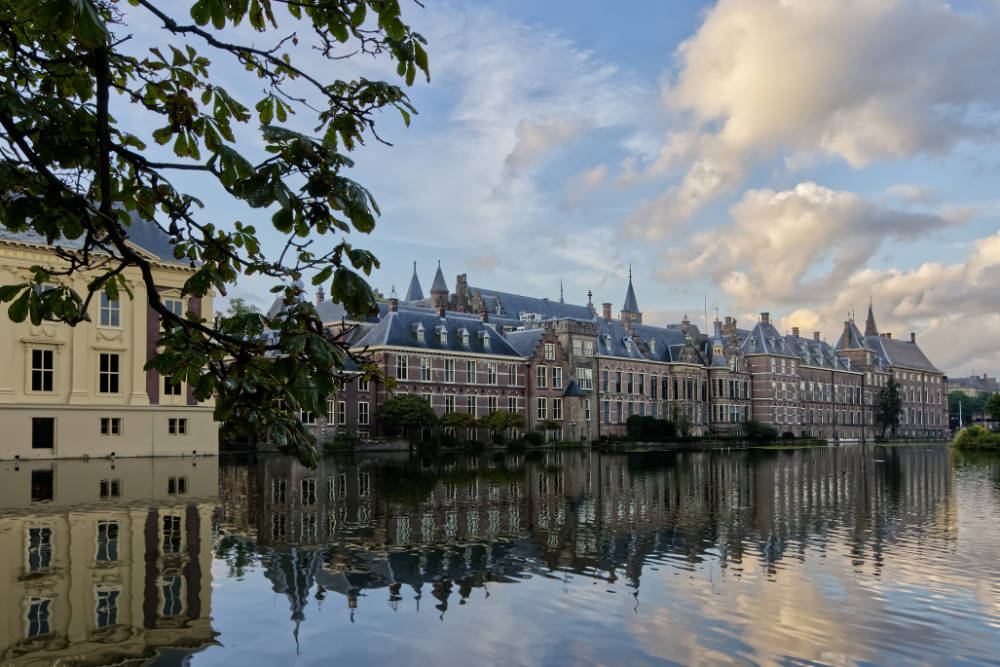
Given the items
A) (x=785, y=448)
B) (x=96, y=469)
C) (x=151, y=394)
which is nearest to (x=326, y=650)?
(x=96, y=469)

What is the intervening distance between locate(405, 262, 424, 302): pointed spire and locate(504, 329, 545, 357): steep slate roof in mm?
26823

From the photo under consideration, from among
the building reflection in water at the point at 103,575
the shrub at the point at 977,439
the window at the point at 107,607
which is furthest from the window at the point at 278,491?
the shrub at the point at 977,439

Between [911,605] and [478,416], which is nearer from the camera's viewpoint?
[911,605]

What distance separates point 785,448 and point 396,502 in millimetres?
64509

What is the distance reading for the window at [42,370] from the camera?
4009 cm

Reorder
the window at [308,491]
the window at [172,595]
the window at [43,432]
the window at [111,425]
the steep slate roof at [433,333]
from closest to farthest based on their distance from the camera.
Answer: the window at [172,595]
the window at [308,491]
the window at [43,432]
the window at [111,425]
the steep slate roof at [433,333]

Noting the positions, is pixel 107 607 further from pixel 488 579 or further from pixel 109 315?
pixel 109 315

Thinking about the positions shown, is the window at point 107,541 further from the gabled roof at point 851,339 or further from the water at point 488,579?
the gabled roof at point 851,339

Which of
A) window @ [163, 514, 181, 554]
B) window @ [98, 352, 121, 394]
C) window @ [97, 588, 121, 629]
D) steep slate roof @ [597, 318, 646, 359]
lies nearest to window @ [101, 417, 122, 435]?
window @ [98, 352, 121, 394]

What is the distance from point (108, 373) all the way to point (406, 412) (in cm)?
1987

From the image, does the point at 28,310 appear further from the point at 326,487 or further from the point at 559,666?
the point at 326,487

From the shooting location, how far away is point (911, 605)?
11711 millimetres

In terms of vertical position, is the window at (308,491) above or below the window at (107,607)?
below

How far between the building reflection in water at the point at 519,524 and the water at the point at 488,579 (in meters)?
0.09
